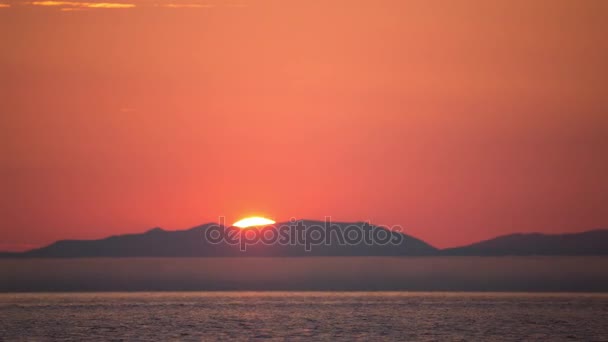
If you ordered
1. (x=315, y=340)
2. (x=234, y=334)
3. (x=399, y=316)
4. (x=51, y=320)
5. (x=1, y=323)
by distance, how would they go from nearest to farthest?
(x=315, y=340)
(x=234, y=334)
(x=1, y=323)
(x=51, y=320)
(x=399, y=316)

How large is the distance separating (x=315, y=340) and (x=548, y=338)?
38532mm

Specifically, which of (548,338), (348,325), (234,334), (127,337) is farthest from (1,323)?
(548,338)

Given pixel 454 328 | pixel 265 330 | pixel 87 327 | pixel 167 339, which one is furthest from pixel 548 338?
pixel 87 327

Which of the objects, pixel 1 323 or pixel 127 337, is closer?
pixel 127 337

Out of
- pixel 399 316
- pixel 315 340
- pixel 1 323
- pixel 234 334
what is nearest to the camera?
pixel 315 340

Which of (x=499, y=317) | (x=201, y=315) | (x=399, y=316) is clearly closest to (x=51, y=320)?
(x=201, y=315)

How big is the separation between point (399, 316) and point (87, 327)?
70038 millimetres

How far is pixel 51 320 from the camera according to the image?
18312 cm

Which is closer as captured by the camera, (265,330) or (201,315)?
(265,330)

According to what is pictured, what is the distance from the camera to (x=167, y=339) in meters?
137

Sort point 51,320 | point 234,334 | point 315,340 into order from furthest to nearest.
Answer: point 51,320, point 234,334, point 315,340

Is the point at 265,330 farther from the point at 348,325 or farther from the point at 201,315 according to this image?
the point at 201,315

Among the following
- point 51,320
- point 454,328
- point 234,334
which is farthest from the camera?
point 51,320

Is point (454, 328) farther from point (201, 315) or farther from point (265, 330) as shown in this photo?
point (201, 315)
